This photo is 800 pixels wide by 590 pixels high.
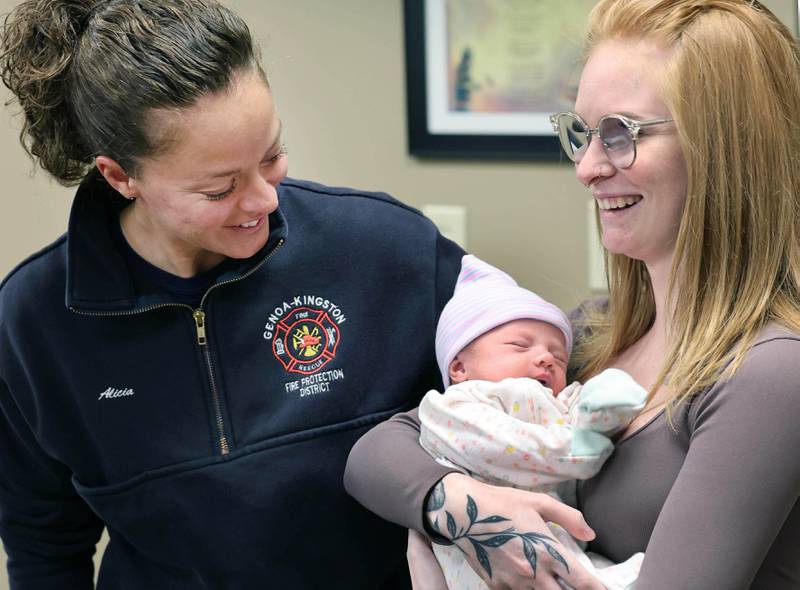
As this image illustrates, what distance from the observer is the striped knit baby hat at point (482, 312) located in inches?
59.4

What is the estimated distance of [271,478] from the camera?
5.10 ft

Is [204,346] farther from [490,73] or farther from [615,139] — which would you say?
[490,73]

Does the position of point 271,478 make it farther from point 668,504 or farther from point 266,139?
point 668,504

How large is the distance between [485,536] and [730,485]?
321 mm

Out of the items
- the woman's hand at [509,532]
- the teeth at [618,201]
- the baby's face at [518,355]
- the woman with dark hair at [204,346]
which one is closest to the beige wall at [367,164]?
the woman with dark hair at [204,346]

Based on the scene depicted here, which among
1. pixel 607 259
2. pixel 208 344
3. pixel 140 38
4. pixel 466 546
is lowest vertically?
pixel 466 546

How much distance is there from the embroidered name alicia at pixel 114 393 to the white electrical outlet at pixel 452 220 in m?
0.96

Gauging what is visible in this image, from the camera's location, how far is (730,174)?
4.01 feet

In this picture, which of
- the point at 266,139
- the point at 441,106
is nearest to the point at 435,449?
the point at 266,139

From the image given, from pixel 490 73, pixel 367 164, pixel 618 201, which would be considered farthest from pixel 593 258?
pixel 618 201

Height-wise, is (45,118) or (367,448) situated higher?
(45,118)

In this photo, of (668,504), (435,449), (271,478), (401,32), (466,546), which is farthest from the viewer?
(401,32)

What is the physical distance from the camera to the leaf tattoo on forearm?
4.17ft

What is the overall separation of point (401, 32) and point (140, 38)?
40.2 inches
